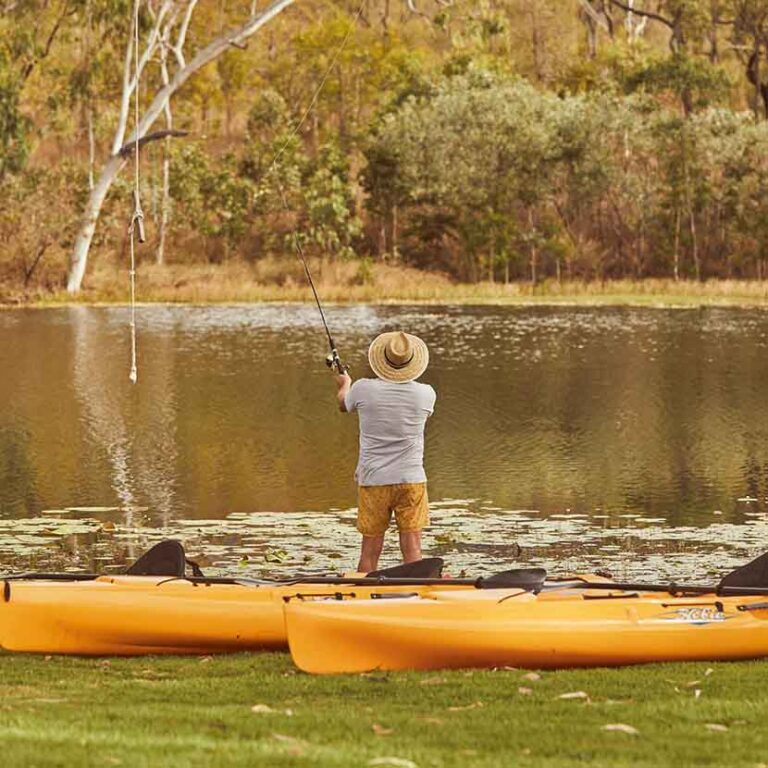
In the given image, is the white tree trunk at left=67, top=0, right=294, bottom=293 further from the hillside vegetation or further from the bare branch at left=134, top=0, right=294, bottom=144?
the hillside vegetation

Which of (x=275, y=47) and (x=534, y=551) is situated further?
(x=275, y=47)

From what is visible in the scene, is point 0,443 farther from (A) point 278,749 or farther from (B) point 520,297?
(B) point 520,297

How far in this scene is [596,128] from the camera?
62844 millimetres

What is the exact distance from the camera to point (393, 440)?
10.4 meters

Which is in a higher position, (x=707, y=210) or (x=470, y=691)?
(x=707, y=210)

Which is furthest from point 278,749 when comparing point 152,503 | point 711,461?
point 711,461

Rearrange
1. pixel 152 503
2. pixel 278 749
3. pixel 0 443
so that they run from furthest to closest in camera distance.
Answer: pixel 0 443 → pixel 152 503 → pixel 278 749

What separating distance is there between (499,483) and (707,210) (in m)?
47.9

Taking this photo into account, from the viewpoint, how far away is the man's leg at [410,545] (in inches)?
414

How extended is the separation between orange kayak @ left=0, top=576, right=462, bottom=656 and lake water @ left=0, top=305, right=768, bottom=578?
3.42 m

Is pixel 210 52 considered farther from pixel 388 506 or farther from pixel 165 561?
pixel 165 561

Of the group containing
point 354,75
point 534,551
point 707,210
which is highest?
point 354,75

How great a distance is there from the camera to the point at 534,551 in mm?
13234

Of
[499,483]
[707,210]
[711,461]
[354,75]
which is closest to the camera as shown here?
[499,483]
